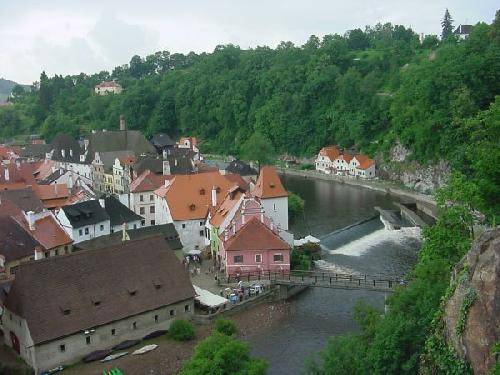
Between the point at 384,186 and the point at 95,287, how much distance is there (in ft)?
177

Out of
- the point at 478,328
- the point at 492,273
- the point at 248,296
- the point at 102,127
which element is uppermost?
the point at 102,127

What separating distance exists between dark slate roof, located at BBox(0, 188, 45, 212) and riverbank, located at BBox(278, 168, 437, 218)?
3740cm

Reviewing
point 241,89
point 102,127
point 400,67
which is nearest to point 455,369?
point 400,67

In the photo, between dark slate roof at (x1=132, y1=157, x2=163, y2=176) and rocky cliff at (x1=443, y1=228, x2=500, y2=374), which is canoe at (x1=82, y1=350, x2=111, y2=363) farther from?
dark slate roof at (x1=132, y1=157, x2=163, y2=176)

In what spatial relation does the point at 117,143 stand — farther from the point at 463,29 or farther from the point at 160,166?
the point at 463,29

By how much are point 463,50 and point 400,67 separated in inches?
1463

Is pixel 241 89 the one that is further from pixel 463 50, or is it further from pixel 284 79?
pixel 463 50

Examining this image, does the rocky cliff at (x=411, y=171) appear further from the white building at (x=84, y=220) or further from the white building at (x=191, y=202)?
the white building at (x=84, y=220)

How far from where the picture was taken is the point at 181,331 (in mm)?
33344

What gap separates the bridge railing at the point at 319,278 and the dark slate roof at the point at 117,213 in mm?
12126

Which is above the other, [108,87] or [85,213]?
[108,87]

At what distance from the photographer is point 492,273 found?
16.7 m

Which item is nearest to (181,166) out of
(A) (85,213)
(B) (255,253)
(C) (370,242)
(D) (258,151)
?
(D) (258,151)

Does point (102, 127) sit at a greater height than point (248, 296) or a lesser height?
greater
